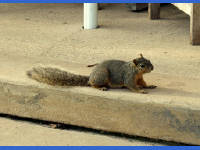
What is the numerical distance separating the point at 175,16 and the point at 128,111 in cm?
343

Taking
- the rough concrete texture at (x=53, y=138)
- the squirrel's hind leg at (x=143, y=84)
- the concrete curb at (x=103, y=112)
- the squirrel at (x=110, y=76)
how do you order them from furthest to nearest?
the squirrel's hind leg at (x=143, y=84), the squirrel at (x=110, y=76), the rough concrete texture at (x=53, y=138), the concrete curb at (x=103, y=112)

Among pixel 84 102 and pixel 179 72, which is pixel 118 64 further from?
pixel 179 72

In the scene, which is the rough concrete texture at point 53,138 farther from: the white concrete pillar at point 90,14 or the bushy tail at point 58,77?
the white concrete pillar at point 90,14

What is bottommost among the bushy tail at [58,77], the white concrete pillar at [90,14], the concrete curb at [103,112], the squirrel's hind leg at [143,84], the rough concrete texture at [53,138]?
the rough concrete texture at [53,138]

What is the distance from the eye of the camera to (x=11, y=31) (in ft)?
21.0

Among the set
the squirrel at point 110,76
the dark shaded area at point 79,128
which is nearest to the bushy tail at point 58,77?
the squirrel at point 110,76

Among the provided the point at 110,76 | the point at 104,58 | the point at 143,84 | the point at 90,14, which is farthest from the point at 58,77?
the point at 90,14

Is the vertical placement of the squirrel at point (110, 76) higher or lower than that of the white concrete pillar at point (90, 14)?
lower

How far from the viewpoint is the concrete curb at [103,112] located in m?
3.79

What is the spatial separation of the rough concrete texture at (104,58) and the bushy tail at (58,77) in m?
0.07

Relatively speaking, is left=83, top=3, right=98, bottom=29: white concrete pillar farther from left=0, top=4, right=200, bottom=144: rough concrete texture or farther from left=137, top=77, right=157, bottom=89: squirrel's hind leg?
left=137, top=77, right=157, bottom=89: squirrel's hind leg

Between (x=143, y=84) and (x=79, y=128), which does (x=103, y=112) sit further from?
(x=143, y=84)

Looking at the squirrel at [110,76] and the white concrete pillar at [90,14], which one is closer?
the squirrel at [110,76]

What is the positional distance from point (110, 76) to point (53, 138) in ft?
2.15
